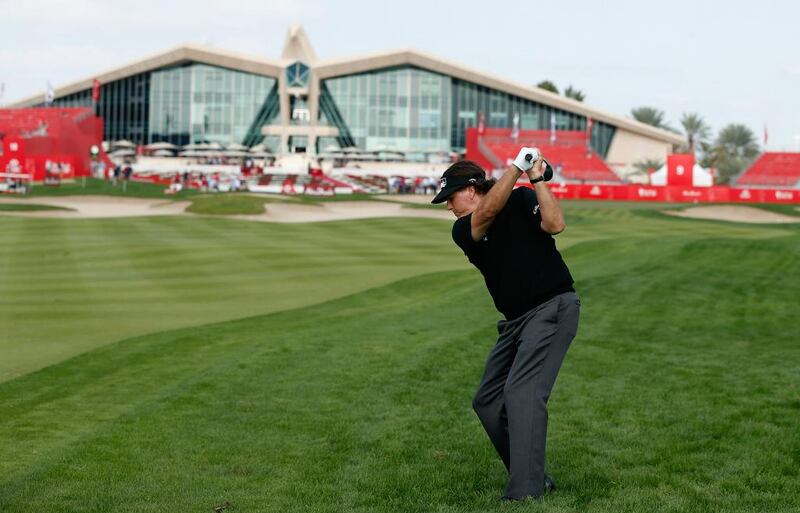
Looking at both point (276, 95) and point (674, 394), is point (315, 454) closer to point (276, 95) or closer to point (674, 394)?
point (674, 394)

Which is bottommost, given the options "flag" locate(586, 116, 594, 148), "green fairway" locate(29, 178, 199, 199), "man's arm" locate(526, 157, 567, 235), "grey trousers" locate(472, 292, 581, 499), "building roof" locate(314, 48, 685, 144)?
"grey trousers" locate(472, 292, 581, 499)

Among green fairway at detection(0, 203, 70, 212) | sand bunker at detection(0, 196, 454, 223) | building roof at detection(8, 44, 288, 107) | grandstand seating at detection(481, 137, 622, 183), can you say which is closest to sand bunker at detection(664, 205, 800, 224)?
sand bunker at detection(0, 196, 454, 223)

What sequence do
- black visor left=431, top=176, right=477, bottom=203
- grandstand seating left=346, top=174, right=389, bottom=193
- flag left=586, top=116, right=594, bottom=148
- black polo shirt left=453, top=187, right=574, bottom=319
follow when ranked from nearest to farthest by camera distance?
black polo shirt left=453, top=187, right=574, bottom=319 < black visor left=431, top=176, right=477, bottom=203 < grandstand seating left=346, top=174, right=389, bottom=193 < flag left=586, top=116, right=594, bottom=148

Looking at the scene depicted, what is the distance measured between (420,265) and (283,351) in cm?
1332

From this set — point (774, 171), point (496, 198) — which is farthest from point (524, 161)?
point (774, 171)

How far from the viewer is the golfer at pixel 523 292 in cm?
630

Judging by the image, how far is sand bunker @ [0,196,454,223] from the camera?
53.3m

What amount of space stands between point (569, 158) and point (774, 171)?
65.5 ft

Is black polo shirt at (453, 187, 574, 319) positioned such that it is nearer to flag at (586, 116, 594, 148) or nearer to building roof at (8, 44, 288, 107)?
flag at (586, 116, 594, 148)

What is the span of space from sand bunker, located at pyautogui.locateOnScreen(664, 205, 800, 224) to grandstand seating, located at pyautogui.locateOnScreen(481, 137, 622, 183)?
35065mm

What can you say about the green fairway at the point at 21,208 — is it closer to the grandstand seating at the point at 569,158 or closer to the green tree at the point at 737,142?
the grandstand seating at the point at 569,158

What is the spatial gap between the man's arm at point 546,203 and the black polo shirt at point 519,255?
0.31ft

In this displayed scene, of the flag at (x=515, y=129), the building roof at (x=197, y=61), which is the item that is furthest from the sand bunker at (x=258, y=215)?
the building roof at (x=197, y=61)

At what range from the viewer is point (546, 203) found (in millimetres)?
6094
